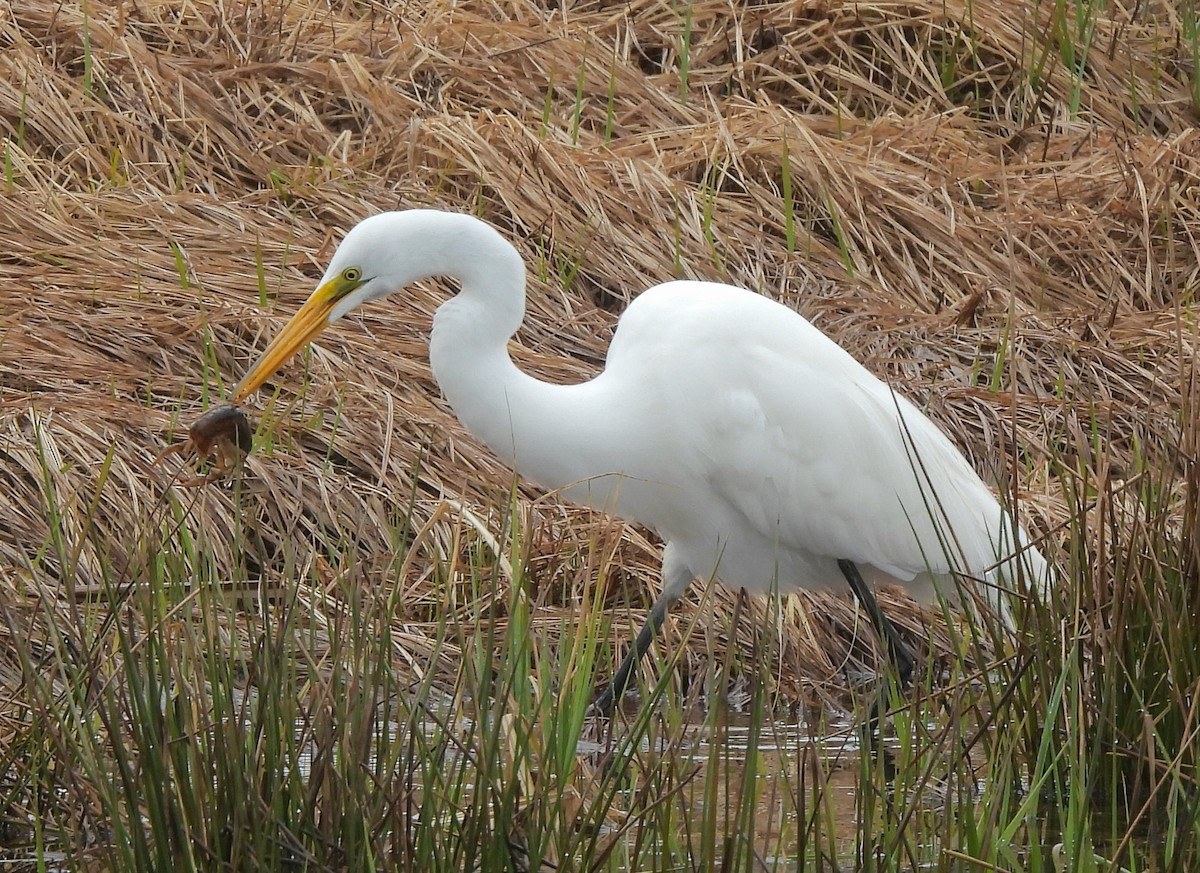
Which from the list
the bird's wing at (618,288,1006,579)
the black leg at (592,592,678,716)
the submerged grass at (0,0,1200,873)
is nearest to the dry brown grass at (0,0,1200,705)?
the submerged grass at (0,0,1200,873)

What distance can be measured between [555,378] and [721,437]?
1175 millimetres

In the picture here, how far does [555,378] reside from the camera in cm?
480

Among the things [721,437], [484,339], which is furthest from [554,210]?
[484,339]

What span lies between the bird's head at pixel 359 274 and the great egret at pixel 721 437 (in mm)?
11

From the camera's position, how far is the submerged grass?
2066mm

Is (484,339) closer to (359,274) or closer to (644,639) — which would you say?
(359,274)

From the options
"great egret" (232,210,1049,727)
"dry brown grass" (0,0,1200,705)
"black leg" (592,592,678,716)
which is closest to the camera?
"great egret" (232,210,1049,727)

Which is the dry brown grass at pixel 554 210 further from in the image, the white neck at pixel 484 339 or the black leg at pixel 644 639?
the white neck at pixel 484 339

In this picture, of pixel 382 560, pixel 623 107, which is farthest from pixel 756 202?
pixel 382 560

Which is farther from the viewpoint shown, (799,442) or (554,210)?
(554,210)

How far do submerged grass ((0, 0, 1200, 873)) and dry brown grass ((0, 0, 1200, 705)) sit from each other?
0.02 m

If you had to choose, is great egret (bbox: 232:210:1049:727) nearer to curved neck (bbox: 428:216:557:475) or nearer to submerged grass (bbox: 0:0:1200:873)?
curved neck (bbox: 428:216:557:475)

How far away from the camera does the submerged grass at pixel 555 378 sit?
6.78 ft

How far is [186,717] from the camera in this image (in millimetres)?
2053
